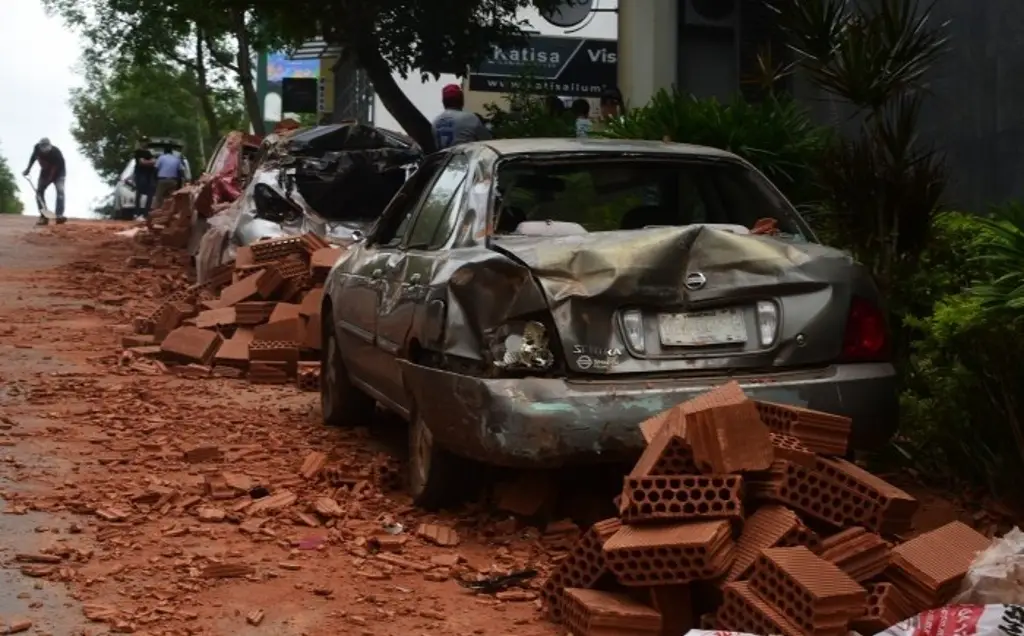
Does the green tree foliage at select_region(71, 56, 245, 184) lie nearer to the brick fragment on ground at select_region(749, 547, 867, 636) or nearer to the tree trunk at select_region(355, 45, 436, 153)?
the tree trunk at select_region(355, 45, 436, 153)

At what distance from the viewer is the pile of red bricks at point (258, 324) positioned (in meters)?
10.9

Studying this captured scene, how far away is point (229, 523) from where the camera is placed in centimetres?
615

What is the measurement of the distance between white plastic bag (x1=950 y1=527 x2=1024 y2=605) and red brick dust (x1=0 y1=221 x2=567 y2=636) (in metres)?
1.32

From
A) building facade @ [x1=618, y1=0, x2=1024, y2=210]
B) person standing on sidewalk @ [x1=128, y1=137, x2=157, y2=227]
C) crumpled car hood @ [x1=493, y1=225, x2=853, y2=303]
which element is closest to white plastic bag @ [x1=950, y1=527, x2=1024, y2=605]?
crumpled car hood @ [x1=493, y1=225, x2=853, y2=303]

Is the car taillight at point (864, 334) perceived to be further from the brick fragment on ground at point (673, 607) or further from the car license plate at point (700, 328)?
the brick fragment on ground at point (673, 607)

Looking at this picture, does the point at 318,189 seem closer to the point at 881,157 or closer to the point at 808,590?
the point at 881,157

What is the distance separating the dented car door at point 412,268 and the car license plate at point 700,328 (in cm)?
111

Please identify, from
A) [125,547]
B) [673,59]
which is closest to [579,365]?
[125,547]

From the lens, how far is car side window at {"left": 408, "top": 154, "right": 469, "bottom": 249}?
6.75 meters

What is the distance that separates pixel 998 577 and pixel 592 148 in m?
3.05

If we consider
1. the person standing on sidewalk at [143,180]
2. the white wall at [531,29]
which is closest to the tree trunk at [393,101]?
the white wall at [531,29]

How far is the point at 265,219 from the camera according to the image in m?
14.1

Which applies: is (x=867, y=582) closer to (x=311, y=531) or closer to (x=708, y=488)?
(x=708, y=488)

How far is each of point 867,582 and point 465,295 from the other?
1.96 metres
